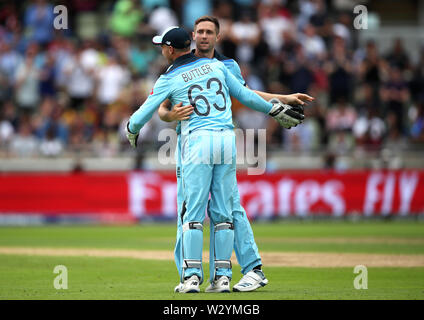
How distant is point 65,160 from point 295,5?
10.5m

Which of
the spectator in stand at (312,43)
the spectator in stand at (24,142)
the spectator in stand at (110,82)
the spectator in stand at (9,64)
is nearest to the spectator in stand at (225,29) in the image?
the spectator in stand at (312,43)

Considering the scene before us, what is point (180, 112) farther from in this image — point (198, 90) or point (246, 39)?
point (246, 39)

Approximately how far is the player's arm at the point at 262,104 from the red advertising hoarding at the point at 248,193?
14304 mm

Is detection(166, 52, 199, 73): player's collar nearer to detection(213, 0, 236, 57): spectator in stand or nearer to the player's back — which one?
the player's back

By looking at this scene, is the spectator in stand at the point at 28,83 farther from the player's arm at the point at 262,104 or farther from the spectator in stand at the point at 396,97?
the player's arm at the point at 262,104

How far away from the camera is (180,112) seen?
919 centimetres

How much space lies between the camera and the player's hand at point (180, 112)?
9.19 m

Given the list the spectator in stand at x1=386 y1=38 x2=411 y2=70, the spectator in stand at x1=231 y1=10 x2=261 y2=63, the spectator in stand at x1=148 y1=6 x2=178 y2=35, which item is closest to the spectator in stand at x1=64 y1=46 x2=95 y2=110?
the spectator in stand at x1=148 y1=6 x2=178 y2=35

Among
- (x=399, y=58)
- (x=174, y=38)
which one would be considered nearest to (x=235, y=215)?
(x=174, y=38)

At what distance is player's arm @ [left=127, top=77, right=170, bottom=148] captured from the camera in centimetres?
920

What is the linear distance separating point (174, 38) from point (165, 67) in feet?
A: 51.6

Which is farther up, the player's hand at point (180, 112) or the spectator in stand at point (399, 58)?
the spectator in stand at point (399, 58)
